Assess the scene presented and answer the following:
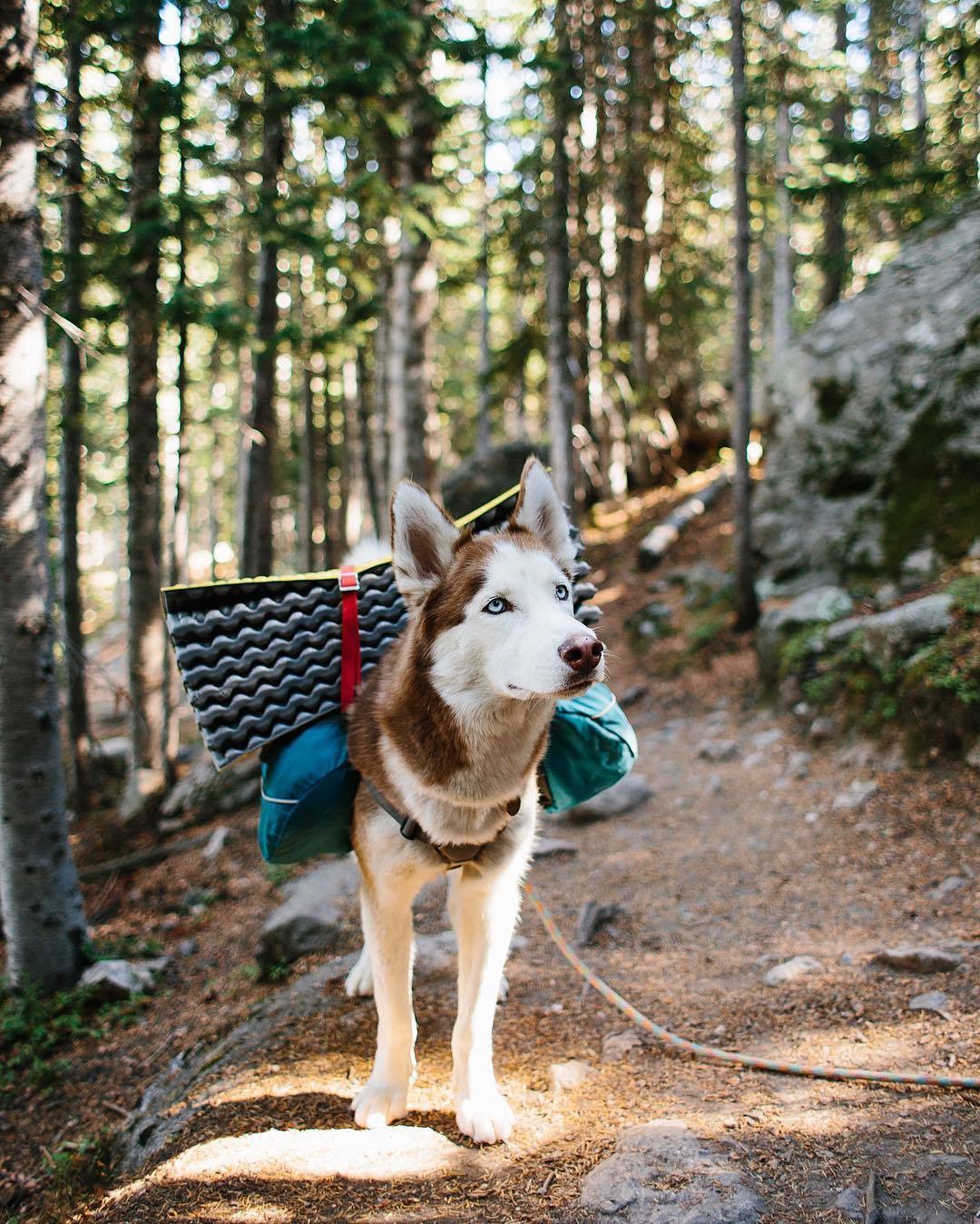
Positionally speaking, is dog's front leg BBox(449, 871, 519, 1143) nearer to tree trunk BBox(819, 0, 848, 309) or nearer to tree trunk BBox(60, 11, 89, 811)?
tree trunk BBox(60, 11, 89, 811)

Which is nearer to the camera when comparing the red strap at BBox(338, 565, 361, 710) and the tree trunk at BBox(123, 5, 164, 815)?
the red strap at BBox(338, 565, 361, 710)

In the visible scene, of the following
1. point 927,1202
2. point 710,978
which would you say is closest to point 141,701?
point 710,978

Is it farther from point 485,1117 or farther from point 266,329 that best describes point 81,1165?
point 266,329

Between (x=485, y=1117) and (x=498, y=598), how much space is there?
6.62 feet

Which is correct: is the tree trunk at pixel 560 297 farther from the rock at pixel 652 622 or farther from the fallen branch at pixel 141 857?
the fallen branch at pixel 141 857

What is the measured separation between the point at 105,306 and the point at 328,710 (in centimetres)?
795

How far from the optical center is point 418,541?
286 centimetres

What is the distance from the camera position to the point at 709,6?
1320cm

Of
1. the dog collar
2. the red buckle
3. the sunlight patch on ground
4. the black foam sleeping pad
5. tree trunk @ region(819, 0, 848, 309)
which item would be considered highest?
tree trunk @ region(819, 0, 848, 309)

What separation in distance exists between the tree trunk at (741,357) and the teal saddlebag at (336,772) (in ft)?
21.5

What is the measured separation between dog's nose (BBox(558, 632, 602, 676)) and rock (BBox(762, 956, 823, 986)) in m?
2.66

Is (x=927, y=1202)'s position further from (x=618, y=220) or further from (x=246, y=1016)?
(x=618, y=220)

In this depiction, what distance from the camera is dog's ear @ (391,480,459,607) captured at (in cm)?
277

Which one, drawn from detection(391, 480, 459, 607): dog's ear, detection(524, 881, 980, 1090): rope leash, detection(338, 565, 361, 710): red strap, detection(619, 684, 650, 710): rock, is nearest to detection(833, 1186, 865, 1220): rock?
detection(524, 881, 980, 1090): rope leash
